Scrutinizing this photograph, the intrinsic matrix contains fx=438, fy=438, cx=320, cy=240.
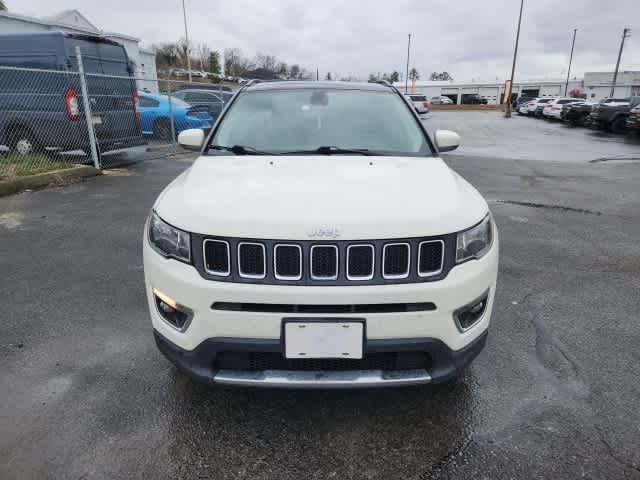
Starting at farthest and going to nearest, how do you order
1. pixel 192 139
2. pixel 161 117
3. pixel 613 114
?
pixel 613 114 < pixel 161 117 < pixel 192 139

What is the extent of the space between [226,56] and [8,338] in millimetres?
84782

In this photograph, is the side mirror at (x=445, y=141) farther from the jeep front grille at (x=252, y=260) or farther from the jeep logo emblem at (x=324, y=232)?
the jeep front grille at (x=252, y=260)

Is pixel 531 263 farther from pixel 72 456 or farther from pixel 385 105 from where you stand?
pixel 72 456

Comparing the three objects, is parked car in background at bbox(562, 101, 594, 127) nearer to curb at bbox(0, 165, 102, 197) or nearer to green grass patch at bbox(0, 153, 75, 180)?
curb at bbox(0, 165, 102, 197)

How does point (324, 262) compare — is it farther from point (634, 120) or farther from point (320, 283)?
point (634, 120)

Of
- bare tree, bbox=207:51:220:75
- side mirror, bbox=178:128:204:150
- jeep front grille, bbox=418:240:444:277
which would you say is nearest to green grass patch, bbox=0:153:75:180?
side mirror, bbox=178:128:204:150

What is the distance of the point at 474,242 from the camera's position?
2.07 meters

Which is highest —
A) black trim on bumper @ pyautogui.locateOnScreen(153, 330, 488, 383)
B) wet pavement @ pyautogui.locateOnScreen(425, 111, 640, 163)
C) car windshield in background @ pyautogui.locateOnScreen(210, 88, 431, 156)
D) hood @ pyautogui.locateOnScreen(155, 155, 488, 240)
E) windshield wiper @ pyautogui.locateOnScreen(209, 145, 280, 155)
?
car windshield in background @ pyautogui.locateOnScreen(210, 88, 431, 156)

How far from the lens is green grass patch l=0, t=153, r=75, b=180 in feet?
24.6

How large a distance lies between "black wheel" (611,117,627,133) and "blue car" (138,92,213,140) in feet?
61.5

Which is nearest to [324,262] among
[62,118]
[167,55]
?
[62,118]

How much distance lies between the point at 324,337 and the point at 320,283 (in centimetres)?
23

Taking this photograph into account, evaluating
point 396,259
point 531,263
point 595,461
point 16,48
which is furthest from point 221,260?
point 16,48

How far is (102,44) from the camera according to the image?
8992 mm
